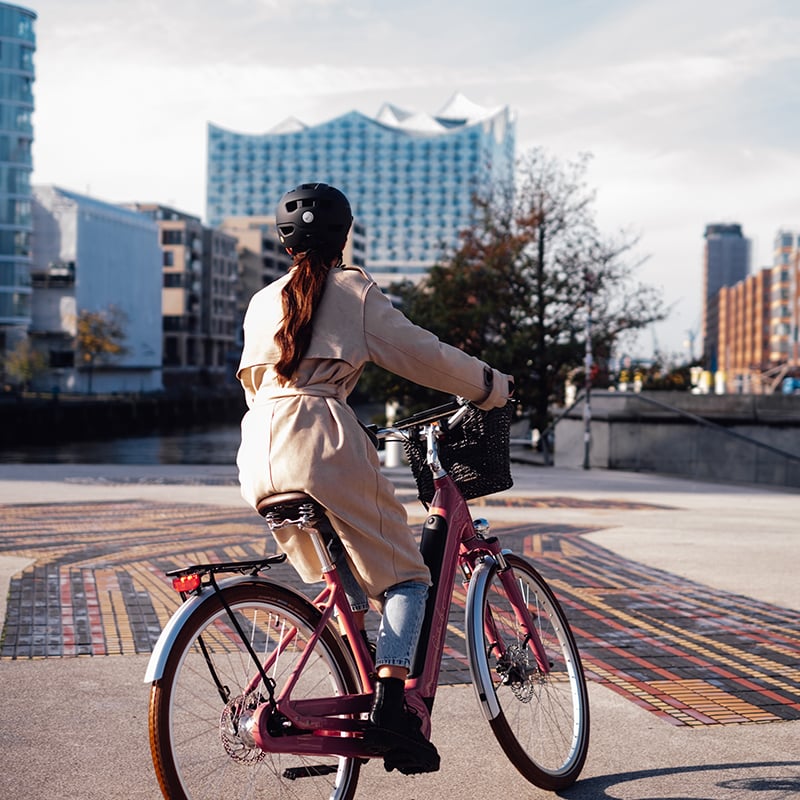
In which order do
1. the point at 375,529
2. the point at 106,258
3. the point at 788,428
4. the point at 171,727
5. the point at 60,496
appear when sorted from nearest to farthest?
the point at 171,727 → the point at 375,529 → the point at 60,496 → the point at 788,428 → the point at 106,258

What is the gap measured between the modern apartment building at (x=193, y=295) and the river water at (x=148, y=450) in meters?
48.9

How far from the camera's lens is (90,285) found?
345 feet

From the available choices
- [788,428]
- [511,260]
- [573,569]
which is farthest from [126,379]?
[573,569]

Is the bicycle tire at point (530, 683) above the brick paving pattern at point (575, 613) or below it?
above

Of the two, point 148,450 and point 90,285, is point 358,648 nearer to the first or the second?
point 148,450

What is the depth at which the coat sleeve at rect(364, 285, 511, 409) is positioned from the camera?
11.1 feet

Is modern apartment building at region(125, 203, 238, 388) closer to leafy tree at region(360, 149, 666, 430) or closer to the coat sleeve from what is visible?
leafy tree at region(360, 149, 666, 430)

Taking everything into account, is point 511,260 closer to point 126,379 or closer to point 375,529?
point 375,529

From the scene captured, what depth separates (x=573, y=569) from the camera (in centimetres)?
853

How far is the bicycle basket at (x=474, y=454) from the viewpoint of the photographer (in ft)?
12.5

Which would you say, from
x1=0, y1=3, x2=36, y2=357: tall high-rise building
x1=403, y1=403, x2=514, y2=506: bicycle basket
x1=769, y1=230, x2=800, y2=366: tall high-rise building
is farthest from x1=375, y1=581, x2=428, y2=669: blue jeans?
x1=769, y1=230, x2=800, y2=366: tall high-rise building

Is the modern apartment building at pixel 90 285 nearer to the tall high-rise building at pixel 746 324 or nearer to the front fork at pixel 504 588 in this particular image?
the tall high-rise building at pixel 746 324

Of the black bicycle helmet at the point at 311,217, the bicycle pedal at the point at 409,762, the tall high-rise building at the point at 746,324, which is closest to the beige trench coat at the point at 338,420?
the black bicycle helmet at the point at 311,217

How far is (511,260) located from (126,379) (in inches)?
3425
